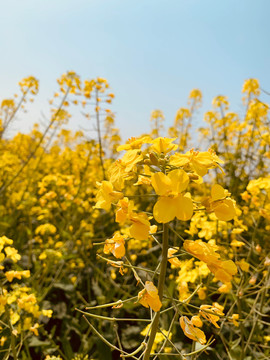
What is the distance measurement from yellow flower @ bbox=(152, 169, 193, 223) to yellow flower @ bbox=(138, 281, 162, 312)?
0.66 feet

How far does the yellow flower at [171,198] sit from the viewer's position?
0.85 meters

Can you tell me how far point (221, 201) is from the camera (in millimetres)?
930

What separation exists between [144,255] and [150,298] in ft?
9.78

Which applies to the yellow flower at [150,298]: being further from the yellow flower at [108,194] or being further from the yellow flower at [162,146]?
the yellow flower at [162,146]

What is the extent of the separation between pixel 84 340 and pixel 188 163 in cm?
212

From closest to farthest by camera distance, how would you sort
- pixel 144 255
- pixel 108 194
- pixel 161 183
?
1. pixel 161 183
2. pixel 108 194
3. pixel 144 255

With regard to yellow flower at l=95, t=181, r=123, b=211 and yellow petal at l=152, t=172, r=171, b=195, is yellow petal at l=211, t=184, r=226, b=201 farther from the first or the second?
yellow flower at l=95, t=181, r=123, b=211

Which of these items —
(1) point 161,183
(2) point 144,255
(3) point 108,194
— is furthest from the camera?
(2) point 144,255

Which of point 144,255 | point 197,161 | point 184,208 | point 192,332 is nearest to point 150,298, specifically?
point 192,332

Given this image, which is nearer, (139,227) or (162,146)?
(139,227)

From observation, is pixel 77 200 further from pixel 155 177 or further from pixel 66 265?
pixel 155 177

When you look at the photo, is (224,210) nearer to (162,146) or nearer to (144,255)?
(162,146)

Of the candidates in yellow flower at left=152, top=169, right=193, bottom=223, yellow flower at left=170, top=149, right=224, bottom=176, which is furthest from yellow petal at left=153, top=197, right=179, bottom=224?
yellow flower at left=170, top=149, right=224, bottom=176

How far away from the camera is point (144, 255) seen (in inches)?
151
